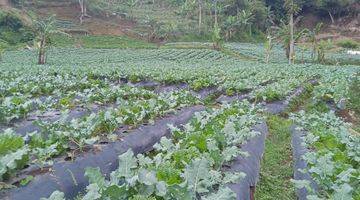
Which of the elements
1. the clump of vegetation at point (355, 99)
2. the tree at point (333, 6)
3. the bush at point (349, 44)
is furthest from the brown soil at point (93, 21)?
the clump of vegetation at point (355, 99)

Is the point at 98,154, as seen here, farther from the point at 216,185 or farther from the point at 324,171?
the point at 324,171

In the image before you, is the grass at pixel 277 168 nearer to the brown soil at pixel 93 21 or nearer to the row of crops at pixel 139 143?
the row of crops at pixel 139 143

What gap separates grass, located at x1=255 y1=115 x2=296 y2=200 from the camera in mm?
7051

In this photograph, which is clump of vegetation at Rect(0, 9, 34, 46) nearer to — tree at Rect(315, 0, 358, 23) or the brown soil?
the brown soil

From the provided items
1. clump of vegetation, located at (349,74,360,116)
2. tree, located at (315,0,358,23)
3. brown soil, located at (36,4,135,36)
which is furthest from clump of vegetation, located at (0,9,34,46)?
tree, located at (315,0,358,23)

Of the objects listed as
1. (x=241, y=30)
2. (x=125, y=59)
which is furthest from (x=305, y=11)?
(x=125, y=59)

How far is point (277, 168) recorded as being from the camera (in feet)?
28.2

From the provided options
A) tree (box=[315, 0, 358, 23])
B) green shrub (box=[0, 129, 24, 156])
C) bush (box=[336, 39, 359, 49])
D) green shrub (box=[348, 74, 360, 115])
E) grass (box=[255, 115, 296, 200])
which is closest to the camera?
green shrub (box=[0, 129, 24, 156])

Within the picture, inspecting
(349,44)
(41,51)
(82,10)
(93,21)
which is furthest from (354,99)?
(82,10)

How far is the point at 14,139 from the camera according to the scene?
18.6 feet

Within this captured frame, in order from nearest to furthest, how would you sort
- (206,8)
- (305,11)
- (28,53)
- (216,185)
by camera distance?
1. (216,185)
2. (28,53)
3. (206,8)
4. (305,11)

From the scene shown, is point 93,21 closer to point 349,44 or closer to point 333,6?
point 349,44

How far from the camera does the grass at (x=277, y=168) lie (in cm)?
705

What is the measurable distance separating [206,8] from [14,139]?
65.7 meters
